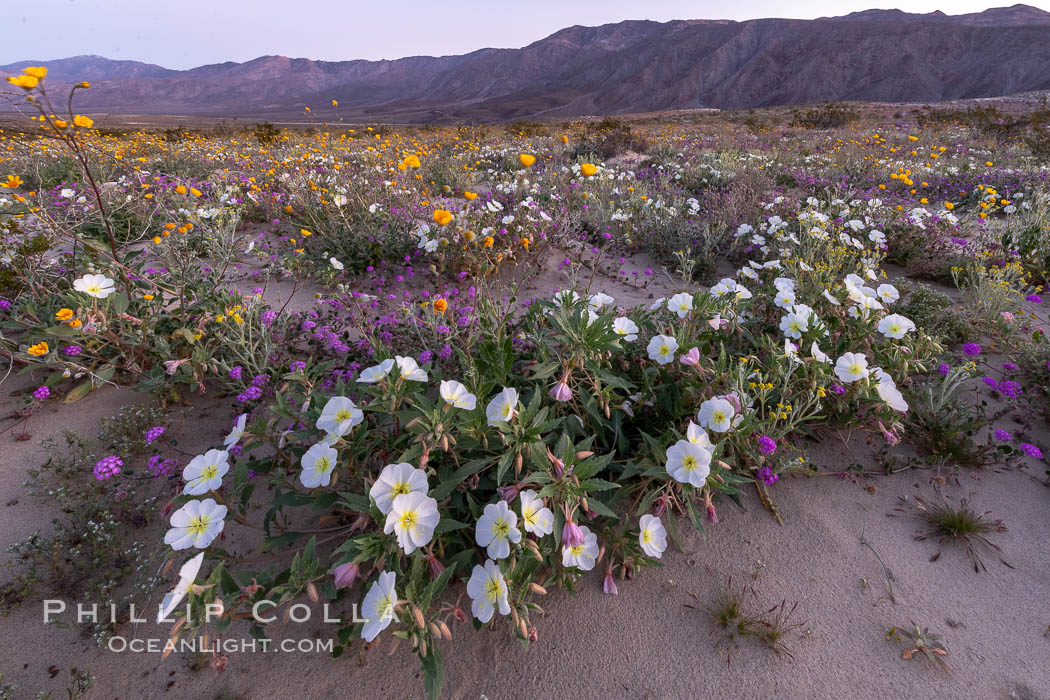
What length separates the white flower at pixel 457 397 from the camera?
1663 millimetres

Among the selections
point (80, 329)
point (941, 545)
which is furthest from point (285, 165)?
point (941, 545)

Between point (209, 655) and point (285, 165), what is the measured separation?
7.22 meters

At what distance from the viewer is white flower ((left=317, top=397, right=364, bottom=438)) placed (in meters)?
1.68

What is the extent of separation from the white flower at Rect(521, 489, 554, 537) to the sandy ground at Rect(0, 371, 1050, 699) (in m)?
0.52

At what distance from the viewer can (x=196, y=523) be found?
1574 millimetres

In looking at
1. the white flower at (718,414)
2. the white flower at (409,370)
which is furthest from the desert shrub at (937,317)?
the white flower at (409,370)

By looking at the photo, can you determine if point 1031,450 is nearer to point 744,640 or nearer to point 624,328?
point 744,640

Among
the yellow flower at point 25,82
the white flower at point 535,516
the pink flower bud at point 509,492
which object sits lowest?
the white flower at point 535,516

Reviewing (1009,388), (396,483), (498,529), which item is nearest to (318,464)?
(396,483)

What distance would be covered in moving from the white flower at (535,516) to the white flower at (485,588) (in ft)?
0.57

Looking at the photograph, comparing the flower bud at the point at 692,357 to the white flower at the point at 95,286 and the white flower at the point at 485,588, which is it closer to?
the white flower at the point at 485,588

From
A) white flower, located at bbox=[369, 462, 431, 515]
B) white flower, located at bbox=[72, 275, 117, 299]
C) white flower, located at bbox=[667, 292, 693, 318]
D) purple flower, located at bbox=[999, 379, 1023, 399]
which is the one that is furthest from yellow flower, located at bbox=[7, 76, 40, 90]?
purple flower, located at bbox=[999, 379, 1023, 399]

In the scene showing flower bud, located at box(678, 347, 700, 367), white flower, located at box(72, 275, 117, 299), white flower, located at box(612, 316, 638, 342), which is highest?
white flower, located at box(72, 275, 117, 299)

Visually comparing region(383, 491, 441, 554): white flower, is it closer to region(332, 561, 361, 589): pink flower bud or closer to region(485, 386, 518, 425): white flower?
region(332, 561, 361, 589): pink flower bud
